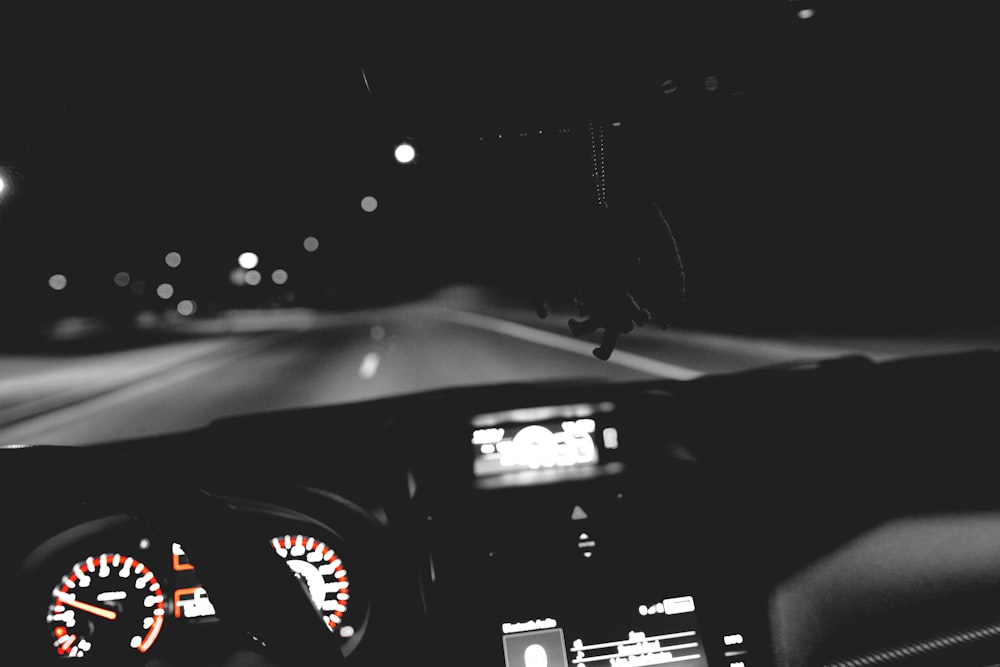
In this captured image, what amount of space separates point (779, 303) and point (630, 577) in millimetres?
2044

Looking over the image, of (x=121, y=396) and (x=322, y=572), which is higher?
(x=121, y=396)

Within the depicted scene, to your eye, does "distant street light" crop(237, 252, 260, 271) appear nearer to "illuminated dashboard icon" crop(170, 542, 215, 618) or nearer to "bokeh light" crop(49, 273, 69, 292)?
"bokeh light" crop(49, 273, 69, 292)

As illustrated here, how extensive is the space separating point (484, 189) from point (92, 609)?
7.55 feet

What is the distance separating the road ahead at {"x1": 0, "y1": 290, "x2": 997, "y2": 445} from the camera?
3.54 metres

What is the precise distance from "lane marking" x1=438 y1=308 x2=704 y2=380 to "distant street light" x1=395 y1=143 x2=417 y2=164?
130 cm

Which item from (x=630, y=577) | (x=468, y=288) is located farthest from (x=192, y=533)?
(x=468, y=288)

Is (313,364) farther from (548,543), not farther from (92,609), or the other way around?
(548,543)

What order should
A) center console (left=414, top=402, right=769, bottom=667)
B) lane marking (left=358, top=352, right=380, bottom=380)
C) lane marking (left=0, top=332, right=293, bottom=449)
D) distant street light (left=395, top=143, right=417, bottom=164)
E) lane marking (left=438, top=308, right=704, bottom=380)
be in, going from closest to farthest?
center console (left=414, top=402, right=769, bottom=667) < lane marking (left=0, top=332, right=293, bottom=449) < distant street light (left=395, top=143, right=417, bottom=164) < lane marking (left=438, top=308, right=704, bottom=380) < lane marking (left=358, top=352, right=380, bottom=380)

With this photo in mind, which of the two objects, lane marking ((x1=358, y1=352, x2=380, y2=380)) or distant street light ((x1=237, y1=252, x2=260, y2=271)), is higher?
lane marking ((x1=358, y1=352, x2=380, y2=380))

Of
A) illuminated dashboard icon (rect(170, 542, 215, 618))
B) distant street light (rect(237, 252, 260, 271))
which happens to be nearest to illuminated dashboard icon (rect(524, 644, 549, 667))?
illuminated dashboard icon (rect(170, 542, 215, 618))

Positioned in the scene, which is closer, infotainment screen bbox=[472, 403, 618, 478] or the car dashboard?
the car dashboard

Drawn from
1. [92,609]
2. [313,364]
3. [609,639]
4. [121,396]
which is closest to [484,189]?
[609,639]

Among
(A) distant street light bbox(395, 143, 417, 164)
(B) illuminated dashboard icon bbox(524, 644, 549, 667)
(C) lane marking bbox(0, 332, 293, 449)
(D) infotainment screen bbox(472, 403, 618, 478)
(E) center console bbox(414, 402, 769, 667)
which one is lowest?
(B) illuminated dashboard icon bbox(524, 644, 549, 667)

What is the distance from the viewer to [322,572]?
3090mm
